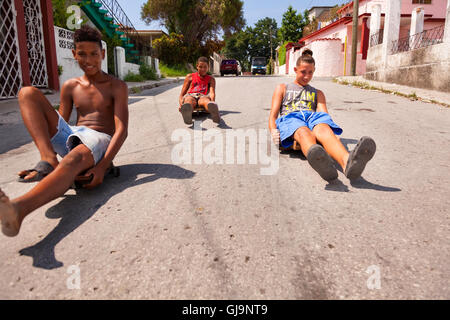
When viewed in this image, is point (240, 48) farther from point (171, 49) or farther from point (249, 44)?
point (171, 49)

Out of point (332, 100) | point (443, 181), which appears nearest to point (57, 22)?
point (332, 100)

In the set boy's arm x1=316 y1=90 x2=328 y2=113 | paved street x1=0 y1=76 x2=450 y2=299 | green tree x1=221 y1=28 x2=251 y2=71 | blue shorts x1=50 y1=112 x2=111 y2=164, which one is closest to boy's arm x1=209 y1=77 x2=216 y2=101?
boy's arm x1=316 y1=90 x2=328 y2=113

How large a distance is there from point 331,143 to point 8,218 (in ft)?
7.57

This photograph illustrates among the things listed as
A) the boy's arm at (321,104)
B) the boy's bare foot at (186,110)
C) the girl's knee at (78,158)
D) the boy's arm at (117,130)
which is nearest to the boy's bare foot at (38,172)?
the girl's knee at (78,158)

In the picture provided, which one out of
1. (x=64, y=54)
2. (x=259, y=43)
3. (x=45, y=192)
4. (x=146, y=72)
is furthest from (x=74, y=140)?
(x=259, y=43)

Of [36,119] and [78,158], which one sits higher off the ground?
[36,119]

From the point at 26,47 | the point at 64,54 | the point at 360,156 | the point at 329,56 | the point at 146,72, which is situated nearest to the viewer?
the point at 360,156

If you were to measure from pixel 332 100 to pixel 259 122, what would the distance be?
3.44 meters

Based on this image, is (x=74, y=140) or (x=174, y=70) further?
(x=174, y=70)

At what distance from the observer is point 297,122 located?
3.21m

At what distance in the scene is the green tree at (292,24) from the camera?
40344 mm

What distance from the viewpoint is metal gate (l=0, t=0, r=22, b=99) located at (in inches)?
316

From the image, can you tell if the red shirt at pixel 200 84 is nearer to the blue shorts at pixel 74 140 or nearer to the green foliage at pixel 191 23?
the blue shorts at pixel 74 140

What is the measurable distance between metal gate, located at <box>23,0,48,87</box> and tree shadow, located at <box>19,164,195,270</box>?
8.03 meters
